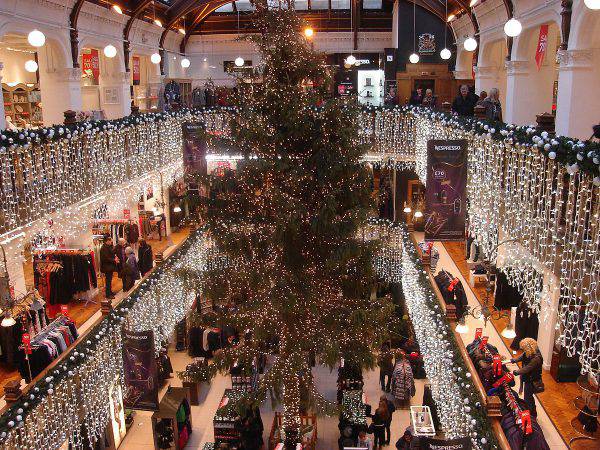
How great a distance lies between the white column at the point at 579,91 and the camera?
9.87 m

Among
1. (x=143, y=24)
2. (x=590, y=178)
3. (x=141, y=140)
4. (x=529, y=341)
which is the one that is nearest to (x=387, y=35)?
(x=143, y=24)

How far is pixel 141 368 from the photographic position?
9234 millimetres

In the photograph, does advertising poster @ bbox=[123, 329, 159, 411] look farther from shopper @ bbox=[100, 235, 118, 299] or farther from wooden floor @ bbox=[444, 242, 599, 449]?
wooden floor @ bbox=[444, 242, 599, 449]

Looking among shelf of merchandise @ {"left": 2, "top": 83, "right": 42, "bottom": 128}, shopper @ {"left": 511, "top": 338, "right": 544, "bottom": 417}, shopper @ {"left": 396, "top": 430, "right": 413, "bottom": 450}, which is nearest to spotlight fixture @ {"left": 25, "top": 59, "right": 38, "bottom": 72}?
shelf of merchandise @ {"left": 2, "top": 83, "right": 42, "bottom": 128}

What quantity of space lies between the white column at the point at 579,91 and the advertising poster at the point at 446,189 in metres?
2.58

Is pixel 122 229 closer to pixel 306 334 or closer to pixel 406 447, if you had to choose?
pixel 306 334

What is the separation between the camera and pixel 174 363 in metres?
14.2

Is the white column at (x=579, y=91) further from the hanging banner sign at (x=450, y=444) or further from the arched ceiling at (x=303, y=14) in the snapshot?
the arched ceiling at (x=303, y=14)

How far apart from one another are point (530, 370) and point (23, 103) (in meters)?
16.8

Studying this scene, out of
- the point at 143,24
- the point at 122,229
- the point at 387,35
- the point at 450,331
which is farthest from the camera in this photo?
the point at 387,35

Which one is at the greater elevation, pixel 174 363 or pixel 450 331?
pixel 450 331

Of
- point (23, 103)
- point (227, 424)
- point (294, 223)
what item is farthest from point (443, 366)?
point (23, 103)

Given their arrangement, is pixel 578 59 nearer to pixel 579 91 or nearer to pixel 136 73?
pixel 579 91

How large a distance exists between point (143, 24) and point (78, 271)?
36.8ft
